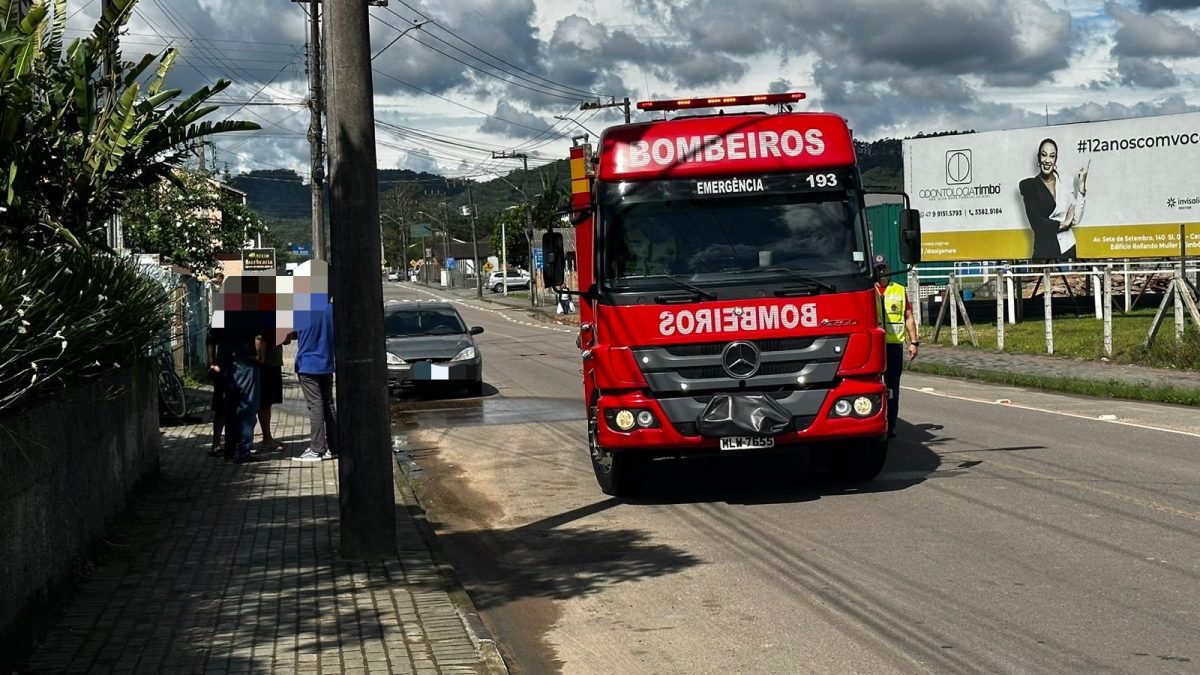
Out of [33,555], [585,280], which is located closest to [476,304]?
[585,280]

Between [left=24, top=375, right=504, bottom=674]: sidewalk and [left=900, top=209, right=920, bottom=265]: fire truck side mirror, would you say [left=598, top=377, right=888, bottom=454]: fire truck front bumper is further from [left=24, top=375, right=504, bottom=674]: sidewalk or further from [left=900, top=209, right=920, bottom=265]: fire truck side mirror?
[left=24, top=375, right=504, bottom=674]: sidewalk

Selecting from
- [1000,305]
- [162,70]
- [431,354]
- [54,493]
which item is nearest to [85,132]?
[162,70]

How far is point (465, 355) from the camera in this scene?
67.8ft

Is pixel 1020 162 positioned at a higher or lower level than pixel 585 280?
higher

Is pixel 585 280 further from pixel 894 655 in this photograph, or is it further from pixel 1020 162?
pixel 1020 162

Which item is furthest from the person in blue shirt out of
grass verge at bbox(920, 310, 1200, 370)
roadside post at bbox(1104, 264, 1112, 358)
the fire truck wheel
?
roadside post at bbox(1104, 264, 1112, 358)

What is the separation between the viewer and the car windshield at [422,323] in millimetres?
21516

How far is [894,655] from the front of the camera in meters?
6.15

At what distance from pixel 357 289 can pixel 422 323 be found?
13.6 m

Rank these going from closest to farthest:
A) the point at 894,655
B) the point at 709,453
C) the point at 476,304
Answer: the point at 894,655, the point at 709,453, the point at 476,304

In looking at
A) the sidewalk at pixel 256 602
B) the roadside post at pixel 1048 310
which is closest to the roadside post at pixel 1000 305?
the roadside post at pixel 1048 310

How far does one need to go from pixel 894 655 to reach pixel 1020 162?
34.5 metres

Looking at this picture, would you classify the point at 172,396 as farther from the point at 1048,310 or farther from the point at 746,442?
the point at 1048,310

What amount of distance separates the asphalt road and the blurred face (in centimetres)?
2446
